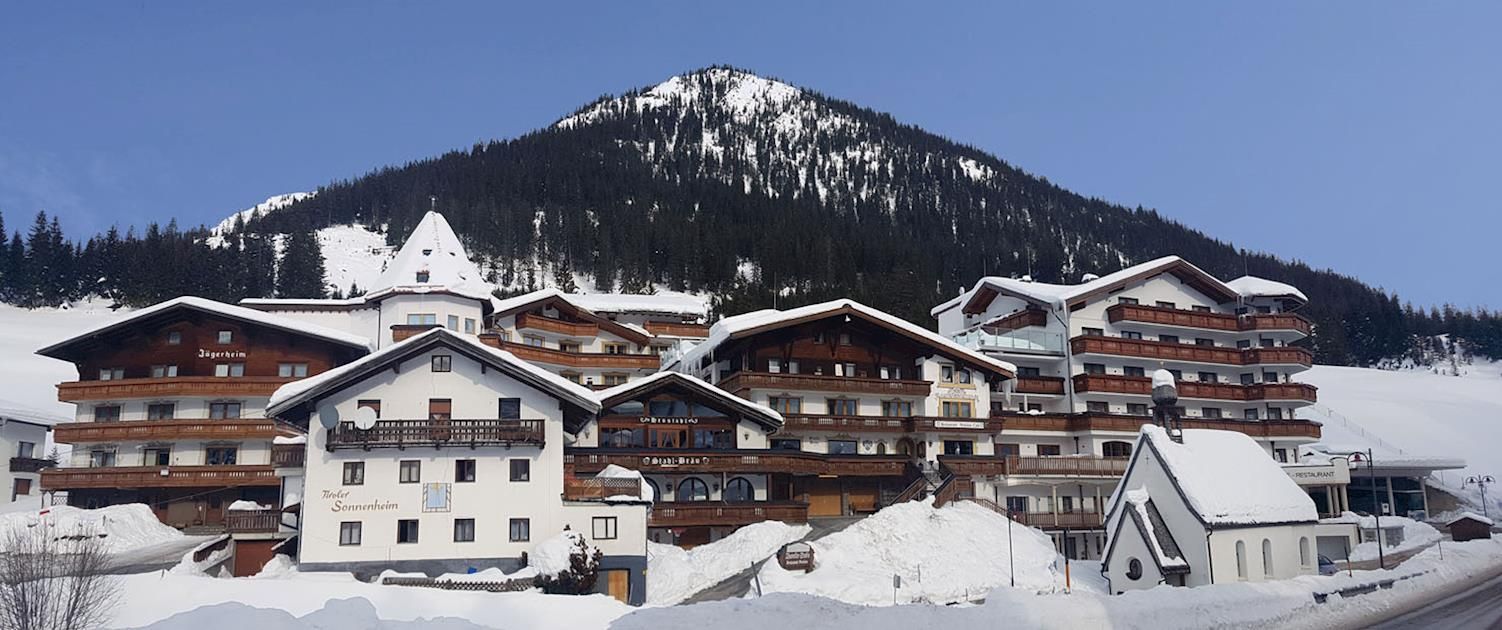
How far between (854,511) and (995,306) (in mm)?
27599

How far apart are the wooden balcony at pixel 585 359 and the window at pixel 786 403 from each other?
54.8ft

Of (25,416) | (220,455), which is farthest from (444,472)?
(25,416)

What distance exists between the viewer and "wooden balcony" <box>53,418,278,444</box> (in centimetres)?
5322

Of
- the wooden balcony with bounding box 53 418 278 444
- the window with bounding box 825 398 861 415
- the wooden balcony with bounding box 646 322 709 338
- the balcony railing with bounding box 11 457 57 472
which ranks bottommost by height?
the balcony railing with bounding box 11 457 57 472

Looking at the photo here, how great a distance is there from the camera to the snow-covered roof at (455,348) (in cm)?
3831

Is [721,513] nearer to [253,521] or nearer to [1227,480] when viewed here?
[253,521]

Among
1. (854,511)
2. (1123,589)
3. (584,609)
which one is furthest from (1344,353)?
(584,609)

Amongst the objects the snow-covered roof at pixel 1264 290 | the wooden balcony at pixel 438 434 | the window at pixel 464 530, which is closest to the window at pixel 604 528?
the wooden balcony at pixel 438 434

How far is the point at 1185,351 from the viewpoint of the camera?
70.0 meters

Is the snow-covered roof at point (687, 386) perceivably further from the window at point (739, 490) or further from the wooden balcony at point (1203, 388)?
the wooden balcony at point (1203, 388)

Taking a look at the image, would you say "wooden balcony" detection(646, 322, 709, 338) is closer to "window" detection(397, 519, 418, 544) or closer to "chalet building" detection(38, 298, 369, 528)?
"chalet building" detection(38, 298, 369, 528)

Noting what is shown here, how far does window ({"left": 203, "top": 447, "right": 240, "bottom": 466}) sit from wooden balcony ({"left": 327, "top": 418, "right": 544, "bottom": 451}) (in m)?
20.3

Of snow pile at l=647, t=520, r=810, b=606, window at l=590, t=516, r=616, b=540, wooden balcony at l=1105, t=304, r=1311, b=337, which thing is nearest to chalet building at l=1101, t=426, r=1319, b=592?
snow pile at l=647, t=520, r=810, b=606

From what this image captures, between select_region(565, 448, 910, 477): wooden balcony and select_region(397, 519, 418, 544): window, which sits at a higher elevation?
select_region(565, 448, 910, 477): wooden balcony
